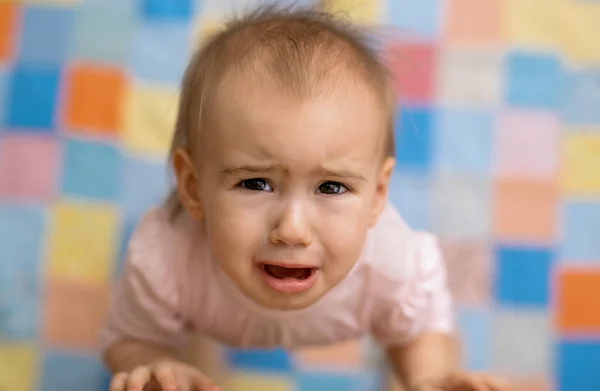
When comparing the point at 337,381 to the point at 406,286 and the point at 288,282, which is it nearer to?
the point at 406,286

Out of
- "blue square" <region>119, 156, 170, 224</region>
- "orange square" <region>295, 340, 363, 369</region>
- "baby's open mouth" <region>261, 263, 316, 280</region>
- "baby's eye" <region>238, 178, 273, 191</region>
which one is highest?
"baby's eye" <region>238, 178, 273, 191</region>

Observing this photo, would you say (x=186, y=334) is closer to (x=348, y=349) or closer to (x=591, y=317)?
(x=348, y=349)

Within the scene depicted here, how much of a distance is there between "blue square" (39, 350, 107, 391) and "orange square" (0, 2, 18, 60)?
0.40m

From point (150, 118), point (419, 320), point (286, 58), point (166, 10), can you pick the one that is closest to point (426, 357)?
point (419, 320)

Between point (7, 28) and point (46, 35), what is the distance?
53 mm

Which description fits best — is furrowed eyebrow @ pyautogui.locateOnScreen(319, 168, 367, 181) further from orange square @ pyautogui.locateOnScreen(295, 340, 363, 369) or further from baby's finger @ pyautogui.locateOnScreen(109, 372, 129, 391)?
orange square @ pyautogui.locateOnScreen(295, 340, 363, 369)

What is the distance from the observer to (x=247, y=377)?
1031mm

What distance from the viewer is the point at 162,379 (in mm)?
704

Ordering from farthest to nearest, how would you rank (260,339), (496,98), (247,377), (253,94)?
(496,98) < (247,377) < (260,339) < (253,94)

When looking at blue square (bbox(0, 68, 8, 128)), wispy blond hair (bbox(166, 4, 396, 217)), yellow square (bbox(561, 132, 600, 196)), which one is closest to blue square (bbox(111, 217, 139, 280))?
blue square (bbox(0, 68, 8, 128))

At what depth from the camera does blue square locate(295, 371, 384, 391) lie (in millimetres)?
1019

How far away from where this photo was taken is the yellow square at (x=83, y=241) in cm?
105

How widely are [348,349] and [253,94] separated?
1.52 feet

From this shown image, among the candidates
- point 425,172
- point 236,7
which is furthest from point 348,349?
point 236,7
